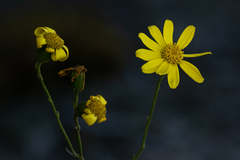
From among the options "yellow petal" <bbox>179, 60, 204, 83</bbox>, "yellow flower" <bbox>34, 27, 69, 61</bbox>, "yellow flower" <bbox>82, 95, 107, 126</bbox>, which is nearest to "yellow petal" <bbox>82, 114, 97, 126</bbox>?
"yellow flower" <bbox>82, 95, 107, 126</bbox>

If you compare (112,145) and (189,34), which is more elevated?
(189,34)

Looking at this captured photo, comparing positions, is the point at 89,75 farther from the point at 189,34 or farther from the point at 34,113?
the point at 189,34

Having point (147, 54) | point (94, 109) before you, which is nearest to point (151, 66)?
point (147, 54)

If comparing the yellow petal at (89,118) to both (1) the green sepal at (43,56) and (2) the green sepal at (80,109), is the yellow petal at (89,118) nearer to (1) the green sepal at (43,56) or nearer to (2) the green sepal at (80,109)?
(2) the green sepal at (80,109)

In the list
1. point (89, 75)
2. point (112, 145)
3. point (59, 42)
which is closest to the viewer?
point (59, 42)

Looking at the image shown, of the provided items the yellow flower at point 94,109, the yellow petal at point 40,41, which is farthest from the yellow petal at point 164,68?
the yellow petal at point 40,41

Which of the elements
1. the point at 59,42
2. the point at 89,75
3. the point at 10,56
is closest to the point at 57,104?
the point at 89,75

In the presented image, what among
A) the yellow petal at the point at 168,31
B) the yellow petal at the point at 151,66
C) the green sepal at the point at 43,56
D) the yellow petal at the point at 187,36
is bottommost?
the green sepal at the point at 43,56

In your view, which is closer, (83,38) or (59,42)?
(59,42)
